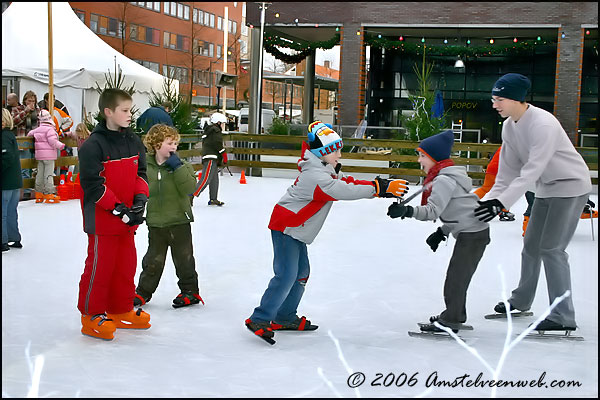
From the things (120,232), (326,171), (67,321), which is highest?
(326,171)

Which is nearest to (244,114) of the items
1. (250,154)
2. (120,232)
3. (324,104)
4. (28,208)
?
(250,154)

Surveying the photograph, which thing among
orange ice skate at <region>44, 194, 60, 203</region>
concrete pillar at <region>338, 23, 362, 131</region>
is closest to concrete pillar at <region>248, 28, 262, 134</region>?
concrete pillar at <region>338, 23, 362, 131</region>

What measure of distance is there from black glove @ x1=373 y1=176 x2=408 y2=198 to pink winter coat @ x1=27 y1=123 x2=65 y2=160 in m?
7.77

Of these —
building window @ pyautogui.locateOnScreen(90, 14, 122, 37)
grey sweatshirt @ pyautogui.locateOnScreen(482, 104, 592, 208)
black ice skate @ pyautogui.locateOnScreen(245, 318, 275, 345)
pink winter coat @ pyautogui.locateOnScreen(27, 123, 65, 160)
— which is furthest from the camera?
building window @ pyautogui.locateOnScreen(90, 14, 122, 37)

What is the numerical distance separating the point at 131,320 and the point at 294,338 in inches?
39.1

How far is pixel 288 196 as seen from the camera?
439 centimetres

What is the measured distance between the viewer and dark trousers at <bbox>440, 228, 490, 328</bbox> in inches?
175

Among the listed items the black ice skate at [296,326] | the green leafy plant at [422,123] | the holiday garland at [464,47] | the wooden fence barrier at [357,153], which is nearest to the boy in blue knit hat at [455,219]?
the black ice skate at [296,326]

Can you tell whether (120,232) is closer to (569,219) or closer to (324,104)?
(569,219)

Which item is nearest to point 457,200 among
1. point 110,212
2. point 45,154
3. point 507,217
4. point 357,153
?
point 110,212

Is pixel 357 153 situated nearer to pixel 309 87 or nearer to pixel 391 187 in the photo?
pixel 391 187

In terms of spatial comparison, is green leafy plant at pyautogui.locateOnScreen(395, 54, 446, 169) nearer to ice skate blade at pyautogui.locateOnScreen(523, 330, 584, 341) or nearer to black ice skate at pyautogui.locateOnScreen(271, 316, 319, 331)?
ice skate blade at pyautogui.locateOnScreen(523, 330, 584, 341)

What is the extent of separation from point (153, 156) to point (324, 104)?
42.4 m

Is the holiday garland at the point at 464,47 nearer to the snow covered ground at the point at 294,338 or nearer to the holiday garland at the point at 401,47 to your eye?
the holiday garland at the point at 401,47
